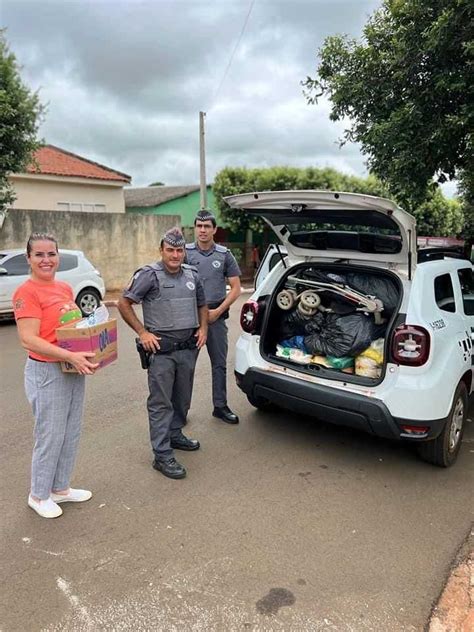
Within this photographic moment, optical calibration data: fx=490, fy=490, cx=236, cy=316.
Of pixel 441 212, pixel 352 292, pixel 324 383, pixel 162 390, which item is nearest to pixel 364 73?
pixel 352 292

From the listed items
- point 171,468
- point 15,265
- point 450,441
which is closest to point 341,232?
point 450,441

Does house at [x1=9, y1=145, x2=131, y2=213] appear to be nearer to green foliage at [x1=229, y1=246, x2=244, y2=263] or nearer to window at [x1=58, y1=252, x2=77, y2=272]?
green foliage at [x1=229, y1=246, x2=244, y2=263]

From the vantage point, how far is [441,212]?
23.5 metres

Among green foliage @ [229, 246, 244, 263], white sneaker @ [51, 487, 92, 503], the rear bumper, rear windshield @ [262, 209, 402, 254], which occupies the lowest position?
white sneaker @ [51, 487, 92, 503]

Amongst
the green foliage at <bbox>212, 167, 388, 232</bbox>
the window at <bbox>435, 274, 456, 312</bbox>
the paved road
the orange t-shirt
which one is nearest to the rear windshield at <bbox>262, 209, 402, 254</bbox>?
the window at <bbox>435, 274, 456, 312</bbox>

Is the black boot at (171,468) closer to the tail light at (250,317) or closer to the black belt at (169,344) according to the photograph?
the black belt at (169,344)

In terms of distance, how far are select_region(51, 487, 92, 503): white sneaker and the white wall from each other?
54.1 ft

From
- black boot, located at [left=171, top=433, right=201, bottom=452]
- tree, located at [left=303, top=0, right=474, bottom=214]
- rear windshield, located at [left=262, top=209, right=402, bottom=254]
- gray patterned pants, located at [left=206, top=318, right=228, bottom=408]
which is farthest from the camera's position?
tree, located at [left=303, top=0, right=474, bottom=214]

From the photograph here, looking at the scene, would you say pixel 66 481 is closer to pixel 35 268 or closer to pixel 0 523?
pixel 0 523

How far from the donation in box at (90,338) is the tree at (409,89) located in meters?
4.74

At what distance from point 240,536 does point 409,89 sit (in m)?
5.95

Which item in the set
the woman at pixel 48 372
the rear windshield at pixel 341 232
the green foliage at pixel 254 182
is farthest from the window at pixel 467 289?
the green foliage at pixel 254 182

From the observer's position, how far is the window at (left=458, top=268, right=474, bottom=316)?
427 centimetres

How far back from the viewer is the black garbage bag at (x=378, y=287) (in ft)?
12.7
